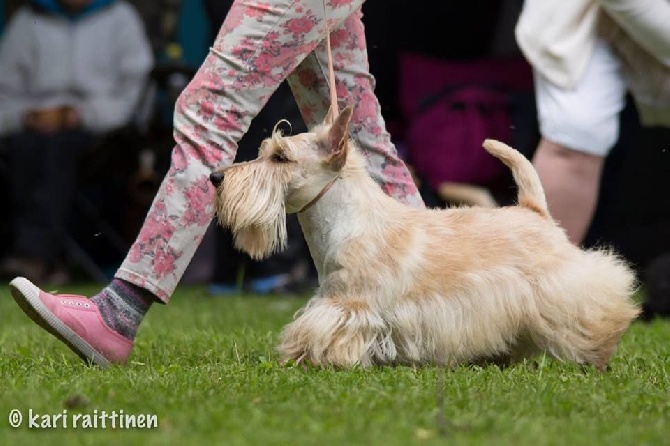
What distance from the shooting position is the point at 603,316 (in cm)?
381

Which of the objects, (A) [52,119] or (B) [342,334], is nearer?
(B) [342,334]

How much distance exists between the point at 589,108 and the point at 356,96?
3.87ft

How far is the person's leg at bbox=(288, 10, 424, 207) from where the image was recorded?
4020mm

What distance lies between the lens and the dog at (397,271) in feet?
12.0

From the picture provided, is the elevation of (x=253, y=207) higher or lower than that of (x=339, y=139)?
lower

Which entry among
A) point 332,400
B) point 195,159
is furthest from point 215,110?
point 332,400

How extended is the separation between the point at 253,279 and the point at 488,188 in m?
1.28

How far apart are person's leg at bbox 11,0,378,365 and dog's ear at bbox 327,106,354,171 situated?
29 cm

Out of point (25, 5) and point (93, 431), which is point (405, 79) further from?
point (93, 431)

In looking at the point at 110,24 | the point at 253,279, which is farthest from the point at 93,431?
the point at 110,24

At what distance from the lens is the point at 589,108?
4.91 meters

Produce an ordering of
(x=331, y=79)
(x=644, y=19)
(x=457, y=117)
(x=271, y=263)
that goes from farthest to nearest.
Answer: (x=271, y=263)
(x=457, y=117)
(x=644, y=19)
(x=331, y=79)

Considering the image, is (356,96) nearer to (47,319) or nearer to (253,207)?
(253,207)

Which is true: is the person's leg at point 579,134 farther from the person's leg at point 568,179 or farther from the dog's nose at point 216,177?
the dog's nose at point 216,177
